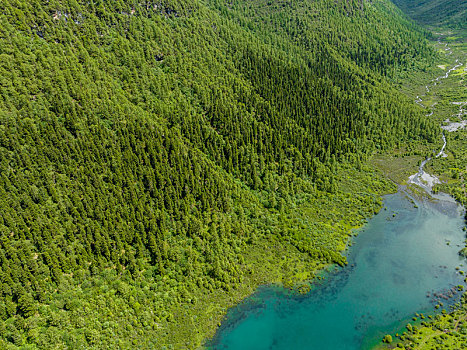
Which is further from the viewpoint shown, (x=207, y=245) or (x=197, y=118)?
(x=197, y=118)

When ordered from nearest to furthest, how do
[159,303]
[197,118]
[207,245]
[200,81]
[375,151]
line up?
[159,303], [207,245], [197,118], [200,81], [375,151]

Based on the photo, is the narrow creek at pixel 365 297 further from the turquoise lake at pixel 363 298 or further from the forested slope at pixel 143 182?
the forested slope at pixel 143 182

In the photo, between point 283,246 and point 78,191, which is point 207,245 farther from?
point 78,191

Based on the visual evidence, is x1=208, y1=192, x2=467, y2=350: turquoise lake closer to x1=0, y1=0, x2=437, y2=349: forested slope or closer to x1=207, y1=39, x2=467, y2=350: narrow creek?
x1=207, y1=39, x2=467, y2=350: narrow creek

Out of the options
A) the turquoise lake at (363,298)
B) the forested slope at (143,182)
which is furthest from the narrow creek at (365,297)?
the forested slope at (143,182)

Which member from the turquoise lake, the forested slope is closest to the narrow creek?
the turquoise lake

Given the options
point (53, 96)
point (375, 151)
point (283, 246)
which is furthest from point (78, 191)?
point (375, 151)

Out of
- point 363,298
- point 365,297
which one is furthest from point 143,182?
point 365,297
